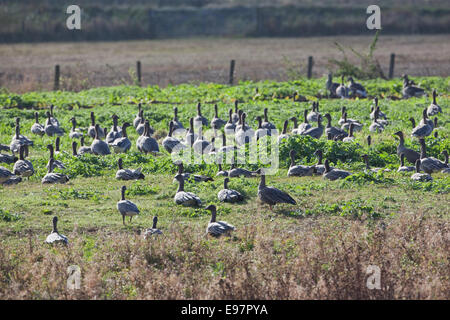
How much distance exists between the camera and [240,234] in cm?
1159

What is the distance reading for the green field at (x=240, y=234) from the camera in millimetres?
9055

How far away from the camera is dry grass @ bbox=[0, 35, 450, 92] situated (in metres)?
35.1

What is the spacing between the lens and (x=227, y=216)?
42.8 ft

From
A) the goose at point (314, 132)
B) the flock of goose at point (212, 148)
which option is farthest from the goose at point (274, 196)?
the goose at point (314, 132)

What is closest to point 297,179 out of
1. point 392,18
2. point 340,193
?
point 340,193

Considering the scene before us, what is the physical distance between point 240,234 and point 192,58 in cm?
3385

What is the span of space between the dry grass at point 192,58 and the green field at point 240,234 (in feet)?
48.7

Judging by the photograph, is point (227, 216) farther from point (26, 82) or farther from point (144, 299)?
point (26, 82)

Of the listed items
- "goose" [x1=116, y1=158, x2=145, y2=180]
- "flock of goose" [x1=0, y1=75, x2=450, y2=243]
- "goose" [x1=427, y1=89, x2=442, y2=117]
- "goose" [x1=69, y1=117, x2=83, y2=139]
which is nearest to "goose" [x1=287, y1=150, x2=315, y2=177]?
"flock of goose" [x1=0, y1=75, x2=450, y2=243]

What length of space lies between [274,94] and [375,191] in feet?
43.4

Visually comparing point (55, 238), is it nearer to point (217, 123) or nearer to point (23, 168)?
point (23, 168)

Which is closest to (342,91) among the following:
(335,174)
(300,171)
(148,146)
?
(148,146)

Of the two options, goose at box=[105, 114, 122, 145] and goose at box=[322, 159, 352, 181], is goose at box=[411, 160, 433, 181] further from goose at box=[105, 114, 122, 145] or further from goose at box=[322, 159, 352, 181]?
goose at box=[105, 114, 122, 145]

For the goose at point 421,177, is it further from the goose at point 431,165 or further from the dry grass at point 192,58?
the dry grass at point 192,58
